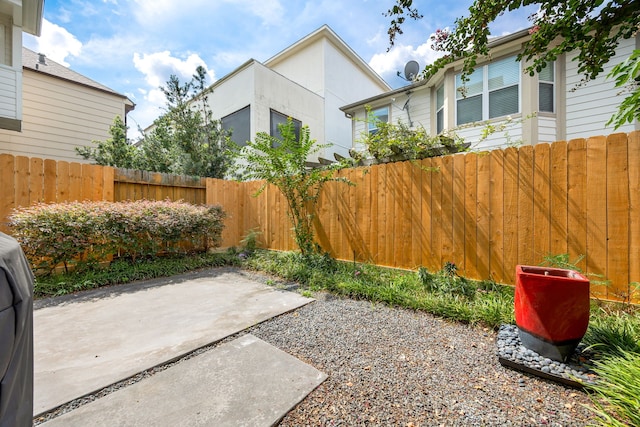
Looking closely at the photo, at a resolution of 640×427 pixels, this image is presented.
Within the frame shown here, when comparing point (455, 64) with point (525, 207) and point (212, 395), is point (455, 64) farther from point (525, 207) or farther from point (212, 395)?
point (212, 395)

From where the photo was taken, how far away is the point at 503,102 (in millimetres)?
6629

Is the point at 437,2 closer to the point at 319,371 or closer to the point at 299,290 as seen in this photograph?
the point at 299,290

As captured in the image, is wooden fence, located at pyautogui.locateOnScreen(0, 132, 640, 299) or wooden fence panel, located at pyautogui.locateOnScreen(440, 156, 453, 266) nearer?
wooden fence, located at pyautogui.locateOnScreen(0, 132, 640, 299)

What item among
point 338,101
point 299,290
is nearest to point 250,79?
point 338,101

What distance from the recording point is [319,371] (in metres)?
1.95

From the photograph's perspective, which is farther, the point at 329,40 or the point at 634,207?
the point at 329,40

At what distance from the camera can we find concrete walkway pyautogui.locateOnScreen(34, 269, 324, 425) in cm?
168

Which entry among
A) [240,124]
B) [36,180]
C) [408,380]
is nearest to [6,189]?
[36,180]

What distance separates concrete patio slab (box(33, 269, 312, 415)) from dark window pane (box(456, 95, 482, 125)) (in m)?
6.81

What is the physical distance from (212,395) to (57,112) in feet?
34.6

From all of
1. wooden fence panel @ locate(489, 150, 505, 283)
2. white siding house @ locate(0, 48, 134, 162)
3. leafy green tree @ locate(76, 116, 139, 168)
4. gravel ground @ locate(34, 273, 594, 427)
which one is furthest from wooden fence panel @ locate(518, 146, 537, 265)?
white siding house @ locate(0, 48, 134, 162)

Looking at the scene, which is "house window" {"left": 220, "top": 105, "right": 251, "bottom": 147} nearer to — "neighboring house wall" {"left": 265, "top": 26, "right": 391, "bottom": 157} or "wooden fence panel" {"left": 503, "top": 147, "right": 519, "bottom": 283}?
"neighboring house wall" {"left": 265, "top": 26, "right": 391, "bottom": 157}

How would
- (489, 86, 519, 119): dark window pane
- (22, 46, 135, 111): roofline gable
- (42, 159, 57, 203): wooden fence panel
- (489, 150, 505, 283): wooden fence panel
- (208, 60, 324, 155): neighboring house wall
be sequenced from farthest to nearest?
(208, 60, 324, 155): neighboring house wall, (22, 46, 135, 111): roofline gable, (489, 86, 519, 119): dark window pane, (42, 159, 57, 203): wooden fence panel, (489, 150, 505, 283): wooden fence panel

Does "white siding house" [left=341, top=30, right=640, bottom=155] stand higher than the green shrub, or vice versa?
"white siding house" [left=341, top=30, right=640, bottom=155]
